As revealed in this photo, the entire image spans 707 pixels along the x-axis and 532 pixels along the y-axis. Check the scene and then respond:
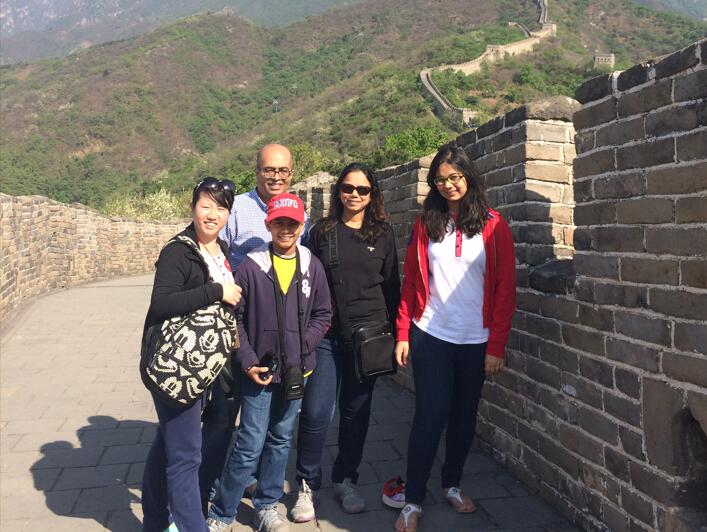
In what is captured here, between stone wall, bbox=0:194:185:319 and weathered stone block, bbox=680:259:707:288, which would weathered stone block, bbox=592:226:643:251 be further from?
stone wall, bbox=0:194:185:319

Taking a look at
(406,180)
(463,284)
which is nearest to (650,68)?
(463,284)

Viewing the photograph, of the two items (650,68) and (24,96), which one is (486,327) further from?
(24,96)

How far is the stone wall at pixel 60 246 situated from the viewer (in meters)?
10.4

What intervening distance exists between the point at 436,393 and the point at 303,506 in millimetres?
877

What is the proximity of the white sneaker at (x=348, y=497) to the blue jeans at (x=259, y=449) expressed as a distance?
38 centimetres

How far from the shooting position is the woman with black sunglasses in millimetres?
3102

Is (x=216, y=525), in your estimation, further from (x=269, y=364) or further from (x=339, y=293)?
(x=339, y=293)

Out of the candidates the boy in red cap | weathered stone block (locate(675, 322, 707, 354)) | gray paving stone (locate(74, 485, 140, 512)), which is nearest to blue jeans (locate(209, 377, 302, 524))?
the boy in red cap

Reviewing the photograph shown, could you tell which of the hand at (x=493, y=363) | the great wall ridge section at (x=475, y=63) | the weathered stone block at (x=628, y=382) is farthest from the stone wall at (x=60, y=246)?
the great wall ridge section at (x=475, y=63)

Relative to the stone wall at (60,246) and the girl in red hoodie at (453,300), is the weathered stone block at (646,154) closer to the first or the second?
the girl in red hoodie at (453,300)

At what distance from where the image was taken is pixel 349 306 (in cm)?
311

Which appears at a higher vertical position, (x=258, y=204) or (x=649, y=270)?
(x=258, y=204)

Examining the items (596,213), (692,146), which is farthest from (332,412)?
(692,146)

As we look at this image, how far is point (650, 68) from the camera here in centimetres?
238
